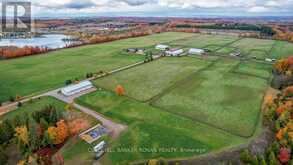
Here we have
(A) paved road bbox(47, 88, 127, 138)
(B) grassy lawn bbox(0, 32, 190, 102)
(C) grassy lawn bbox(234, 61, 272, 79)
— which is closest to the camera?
(A) paved road bbox(47, 88, 127, 138)

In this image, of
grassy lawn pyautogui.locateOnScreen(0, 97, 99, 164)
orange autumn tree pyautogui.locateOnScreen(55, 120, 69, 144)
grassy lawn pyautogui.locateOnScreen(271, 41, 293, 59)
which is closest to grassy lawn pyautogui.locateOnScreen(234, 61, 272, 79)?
grassy lawn pyautogui.locateOnScreen(271, 41, 293, 59)

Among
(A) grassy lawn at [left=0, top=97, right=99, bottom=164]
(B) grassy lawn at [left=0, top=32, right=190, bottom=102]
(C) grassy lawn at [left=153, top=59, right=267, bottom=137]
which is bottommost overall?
(A) grassy lawn at [left=0, top=97, right=99, bottom=164]

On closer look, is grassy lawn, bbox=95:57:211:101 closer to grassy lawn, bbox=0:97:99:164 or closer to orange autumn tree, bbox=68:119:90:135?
grassy lawn, bbox=0:97:99:164

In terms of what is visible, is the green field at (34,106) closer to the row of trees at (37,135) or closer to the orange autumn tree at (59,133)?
the row of trees at (37,135)

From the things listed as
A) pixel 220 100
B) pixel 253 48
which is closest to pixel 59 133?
pixel 220 100

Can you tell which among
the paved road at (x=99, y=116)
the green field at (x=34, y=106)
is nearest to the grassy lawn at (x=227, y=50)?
the paved road at (x=99, y=116)

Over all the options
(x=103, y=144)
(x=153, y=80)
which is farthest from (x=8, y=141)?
(x=153, y=80)

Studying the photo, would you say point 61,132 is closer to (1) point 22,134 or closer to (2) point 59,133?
(2) point 59,133
